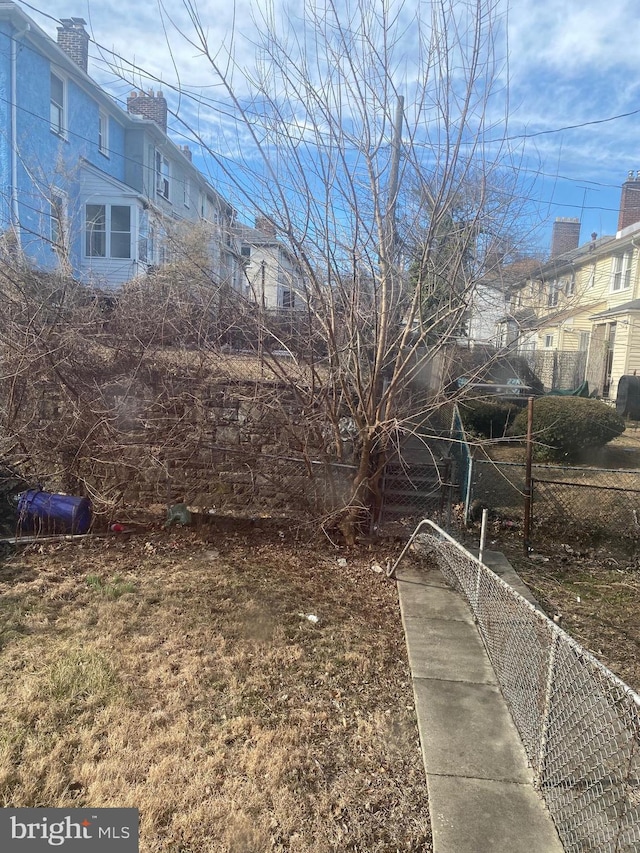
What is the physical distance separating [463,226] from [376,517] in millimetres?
3203

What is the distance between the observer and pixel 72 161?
15.9 m

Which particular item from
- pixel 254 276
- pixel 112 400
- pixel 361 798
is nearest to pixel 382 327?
pixel 254 276

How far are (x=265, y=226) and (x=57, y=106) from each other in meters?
14.3

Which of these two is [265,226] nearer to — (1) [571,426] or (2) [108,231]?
(1) [571,426]

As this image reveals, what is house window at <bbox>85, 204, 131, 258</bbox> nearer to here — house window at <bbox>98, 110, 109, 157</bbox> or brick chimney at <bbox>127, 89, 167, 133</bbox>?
house window at <bbox>98, 110, 109, 157</bbox>

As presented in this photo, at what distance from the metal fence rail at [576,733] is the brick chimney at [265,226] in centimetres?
375

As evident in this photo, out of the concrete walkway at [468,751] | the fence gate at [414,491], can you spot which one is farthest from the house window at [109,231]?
the concrete walkway at [468,751]

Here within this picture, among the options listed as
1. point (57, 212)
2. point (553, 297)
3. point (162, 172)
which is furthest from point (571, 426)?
point (162, 172)

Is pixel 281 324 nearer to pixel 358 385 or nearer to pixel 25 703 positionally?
pixel 358 385

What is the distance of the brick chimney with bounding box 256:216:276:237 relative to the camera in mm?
5184

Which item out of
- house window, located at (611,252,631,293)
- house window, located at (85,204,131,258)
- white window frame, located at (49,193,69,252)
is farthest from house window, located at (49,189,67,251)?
house window, located at (611,252,631,293)

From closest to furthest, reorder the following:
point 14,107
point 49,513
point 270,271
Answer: point 49,513, point 270,271, point 14,107

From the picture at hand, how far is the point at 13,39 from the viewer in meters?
12.7

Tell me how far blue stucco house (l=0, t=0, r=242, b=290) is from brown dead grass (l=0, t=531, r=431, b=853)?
558 cm
